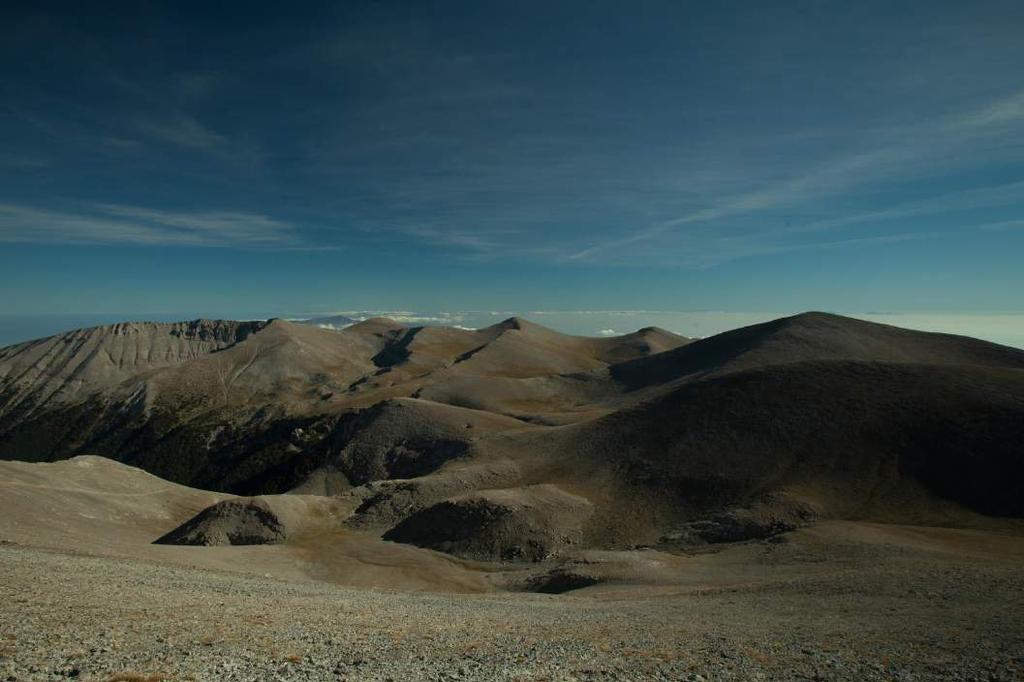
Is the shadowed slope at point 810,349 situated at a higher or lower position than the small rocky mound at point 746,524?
higher

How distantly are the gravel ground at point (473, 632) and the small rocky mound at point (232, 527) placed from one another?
97.5ft

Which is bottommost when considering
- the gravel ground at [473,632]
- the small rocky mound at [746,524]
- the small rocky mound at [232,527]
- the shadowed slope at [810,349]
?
the small rocky mound at [232,527]

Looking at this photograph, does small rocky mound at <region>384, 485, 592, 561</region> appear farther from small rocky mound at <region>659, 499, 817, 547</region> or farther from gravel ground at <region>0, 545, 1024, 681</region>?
gravel ground at <region>0, 545, 1024, 681</region>

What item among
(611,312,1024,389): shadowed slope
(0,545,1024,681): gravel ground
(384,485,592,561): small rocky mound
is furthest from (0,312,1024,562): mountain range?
(0,545,1024,681): gravel ground

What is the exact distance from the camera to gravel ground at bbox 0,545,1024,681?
16500mm

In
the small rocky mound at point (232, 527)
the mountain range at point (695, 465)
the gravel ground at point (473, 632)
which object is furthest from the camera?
the small rocky mound at point (232, 527)

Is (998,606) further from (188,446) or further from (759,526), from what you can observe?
(188,446)

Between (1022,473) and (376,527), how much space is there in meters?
69.9

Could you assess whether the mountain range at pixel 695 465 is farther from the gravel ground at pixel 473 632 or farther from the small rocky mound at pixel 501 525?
the gravel ground at pixel 473 632

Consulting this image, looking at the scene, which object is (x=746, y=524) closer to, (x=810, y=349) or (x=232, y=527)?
(x=232, y=527)

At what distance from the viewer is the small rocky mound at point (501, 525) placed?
60.8 m

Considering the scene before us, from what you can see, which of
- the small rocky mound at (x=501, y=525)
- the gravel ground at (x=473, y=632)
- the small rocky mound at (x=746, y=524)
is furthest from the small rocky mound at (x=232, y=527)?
the small rocky mound at (x=746, y=524)

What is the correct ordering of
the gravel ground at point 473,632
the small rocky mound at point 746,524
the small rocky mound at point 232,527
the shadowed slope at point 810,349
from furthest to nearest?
the shadowed slope at point 810,349, the small rocky mound at point 232,527, the small rocky mound at point 746,524, the gravel ground at point 473,632

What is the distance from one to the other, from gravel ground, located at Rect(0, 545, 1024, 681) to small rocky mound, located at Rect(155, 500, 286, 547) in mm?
29715
